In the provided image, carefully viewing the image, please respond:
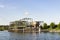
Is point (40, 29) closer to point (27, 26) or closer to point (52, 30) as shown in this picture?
point (52, 30)

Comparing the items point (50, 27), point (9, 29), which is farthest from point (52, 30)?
point (9, 29)

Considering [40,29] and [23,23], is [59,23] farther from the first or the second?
[23,23]

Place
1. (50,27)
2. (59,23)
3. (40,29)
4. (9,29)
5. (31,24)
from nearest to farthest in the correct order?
(59,23), (50,27), (40,29), (31,24), (9,29)

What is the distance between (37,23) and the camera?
173 m

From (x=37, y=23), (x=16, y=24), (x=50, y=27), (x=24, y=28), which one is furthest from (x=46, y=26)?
(x=16, y=24)

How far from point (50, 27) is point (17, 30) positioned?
136 feet

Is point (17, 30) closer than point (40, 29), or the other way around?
point (40, 29)

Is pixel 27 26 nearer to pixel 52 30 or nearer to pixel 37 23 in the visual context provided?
pixel 37 23

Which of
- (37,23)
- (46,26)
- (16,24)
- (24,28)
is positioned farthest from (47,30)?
(16,24)

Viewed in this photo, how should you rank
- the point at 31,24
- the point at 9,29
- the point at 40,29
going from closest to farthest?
the point at 40,29, the point at 31,24, the point at 9,29

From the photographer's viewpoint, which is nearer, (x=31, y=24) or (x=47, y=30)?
(x=47, y=30)

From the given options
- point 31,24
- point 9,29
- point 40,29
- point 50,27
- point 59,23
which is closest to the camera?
point 59,23

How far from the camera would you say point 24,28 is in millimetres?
181250

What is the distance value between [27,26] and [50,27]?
3986 cm
